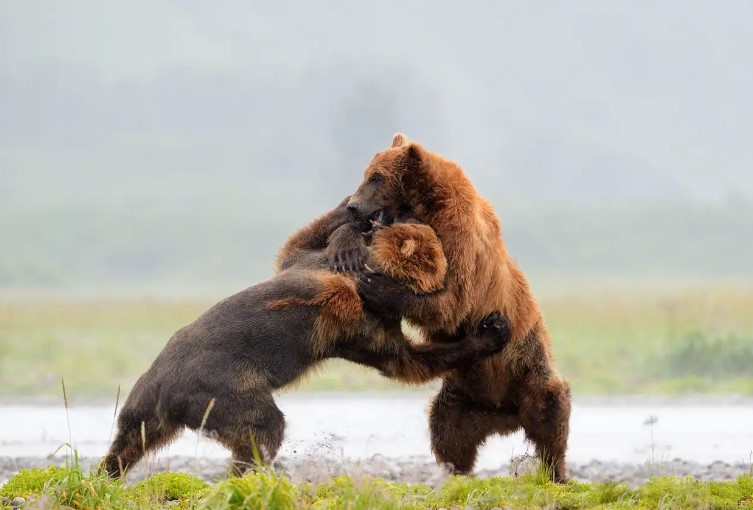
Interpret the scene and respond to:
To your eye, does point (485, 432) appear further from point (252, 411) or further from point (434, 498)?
point (252, 411)

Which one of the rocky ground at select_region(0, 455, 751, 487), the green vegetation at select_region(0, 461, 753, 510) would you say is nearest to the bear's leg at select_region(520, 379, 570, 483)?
the rocky ground at select_region(0, 455, 751, 487)

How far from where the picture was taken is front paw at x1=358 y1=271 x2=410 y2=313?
7.14m

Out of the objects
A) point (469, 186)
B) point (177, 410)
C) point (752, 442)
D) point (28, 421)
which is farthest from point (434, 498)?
point (28, 421)

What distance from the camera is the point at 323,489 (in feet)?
22.6

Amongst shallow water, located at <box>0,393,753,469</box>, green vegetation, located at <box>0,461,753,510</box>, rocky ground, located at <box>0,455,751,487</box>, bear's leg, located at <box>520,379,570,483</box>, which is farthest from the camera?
shallow water, located at <box>0,393,753,469</box>

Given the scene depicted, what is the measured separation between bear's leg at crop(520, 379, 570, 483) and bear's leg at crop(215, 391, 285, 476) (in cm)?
202

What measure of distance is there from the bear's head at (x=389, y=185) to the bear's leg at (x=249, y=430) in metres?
1.64

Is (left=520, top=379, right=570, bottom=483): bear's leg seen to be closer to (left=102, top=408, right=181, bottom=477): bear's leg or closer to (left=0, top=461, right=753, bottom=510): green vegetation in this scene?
(left=0, top=461, right=753, bottom=510): green vegetation

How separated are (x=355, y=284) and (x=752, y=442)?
791 centimetres

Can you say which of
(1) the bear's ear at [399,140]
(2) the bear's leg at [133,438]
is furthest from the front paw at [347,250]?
(2) the bear's leg at [133,438]

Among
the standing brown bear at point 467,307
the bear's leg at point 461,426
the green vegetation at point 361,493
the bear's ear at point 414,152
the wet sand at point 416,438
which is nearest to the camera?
the green vegetation at point 361,493

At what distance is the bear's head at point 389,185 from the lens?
7.54m

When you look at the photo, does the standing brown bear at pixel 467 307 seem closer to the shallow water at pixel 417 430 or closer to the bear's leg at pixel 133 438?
the bear's leg at pixel 133 438

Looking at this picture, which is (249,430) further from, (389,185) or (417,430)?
(417,430)
